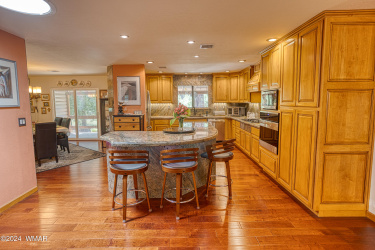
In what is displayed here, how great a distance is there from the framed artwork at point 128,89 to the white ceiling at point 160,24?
53.4 inches

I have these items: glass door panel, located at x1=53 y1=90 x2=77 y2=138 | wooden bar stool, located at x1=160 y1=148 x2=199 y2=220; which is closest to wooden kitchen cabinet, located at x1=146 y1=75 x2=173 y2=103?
glass door panel, located at x1=53 y1=90 x2=77 y2=138

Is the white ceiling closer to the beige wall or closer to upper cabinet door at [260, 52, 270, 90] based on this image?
upper cabinet door at [260, 52, 270, 90]

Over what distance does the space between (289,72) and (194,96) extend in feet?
15.5

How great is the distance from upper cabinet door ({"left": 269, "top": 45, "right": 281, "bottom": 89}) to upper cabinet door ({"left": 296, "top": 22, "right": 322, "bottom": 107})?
59 centimetres

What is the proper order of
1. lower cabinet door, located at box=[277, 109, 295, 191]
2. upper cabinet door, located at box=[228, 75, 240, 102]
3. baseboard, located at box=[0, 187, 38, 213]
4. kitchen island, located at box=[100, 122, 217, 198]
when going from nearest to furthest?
kitchen island, located at box=[100, 122, 217, 198], baseboard, located at box=[0, 187, 38, 213], lower cabinet door, located at box=[277, 109, 295, 191], upper cabinet door, located at box=[228, 75, 240, 102]

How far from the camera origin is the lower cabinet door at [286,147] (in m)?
3.05

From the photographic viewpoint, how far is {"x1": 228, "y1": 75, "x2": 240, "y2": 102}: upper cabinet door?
704cm

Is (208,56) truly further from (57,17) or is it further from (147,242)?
(147,242)

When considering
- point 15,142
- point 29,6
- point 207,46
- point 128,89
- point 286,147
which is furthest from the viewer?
point 128,89

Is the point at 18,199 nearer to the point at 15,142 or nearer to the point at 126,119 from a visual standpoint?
the point at 15,142

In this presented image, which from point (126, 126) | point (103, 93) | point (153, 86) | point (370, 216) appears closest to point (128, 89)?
point (126, 126)

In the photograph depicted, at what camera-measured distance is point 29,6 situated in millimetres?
2117

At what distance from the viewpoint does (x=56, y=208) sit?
9.39 feet

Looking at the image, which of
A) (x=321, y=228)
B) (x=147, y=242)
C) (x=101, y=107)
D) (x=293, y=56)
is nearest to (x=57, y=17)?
(x=147, y=242)
